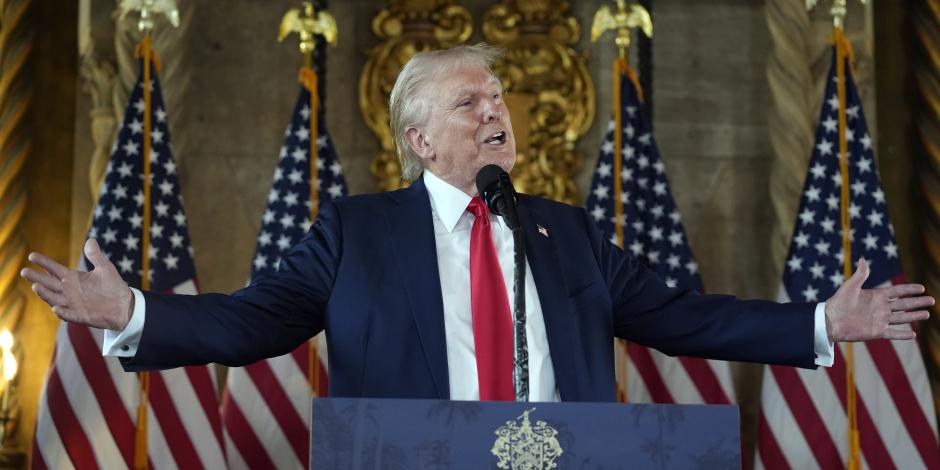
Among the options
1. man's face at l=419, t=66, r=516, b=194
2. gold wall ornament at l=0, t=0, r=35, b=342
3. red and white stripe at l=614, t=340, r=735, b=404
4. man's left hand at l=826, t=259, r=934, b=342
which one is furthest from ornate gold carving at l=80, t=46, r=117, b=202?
man's left hand at l=826, t=259, r=934, b=342

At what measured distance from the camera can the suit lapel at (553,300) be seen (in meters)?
2.54

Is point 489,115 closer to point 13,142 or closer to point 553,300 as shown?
point 553,300

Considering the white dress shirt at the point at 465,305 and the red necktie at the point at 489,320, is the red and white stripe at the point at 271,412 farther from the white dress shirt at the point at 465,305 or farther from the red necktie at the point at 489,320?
the red necktie at the point at 489,320

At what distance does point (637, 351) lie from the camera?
5270 millimetres

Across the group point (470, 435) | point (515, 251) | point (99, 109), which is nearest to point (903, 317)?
point (515, 251)

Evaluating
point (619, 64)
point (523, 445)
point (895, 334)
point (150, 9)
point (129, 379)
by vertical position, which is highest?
point (150, 9)

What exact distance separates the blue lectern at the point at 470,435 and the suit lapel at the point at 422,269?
608 millimetres

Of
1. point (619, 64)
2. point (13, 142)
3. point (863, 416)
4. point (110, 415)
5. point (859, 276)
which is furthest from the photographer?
point (13, 142)

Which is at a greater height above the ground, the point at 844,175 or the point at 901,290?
the point at 844,175

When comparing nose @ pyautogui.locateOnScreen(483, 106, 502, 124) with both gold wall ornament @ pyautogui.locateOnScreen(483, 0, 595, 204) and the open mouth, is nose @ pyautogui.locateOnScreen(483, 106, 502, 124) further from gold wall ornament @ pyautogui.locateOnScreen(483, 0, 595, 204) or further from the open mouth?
gold wall ornament @ pyautogui.locateOnScreen(483, 0, 595, 204)

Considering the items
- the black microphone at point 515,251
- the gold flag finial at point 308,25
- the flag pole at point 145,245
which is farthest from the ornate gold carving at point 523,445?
the gold flag finial at point 308,25

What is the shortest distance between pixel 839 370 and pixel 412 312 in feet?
9.79

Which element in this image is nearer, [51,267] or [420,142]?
[51,267]

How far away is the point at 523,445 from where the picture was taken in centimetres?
184
